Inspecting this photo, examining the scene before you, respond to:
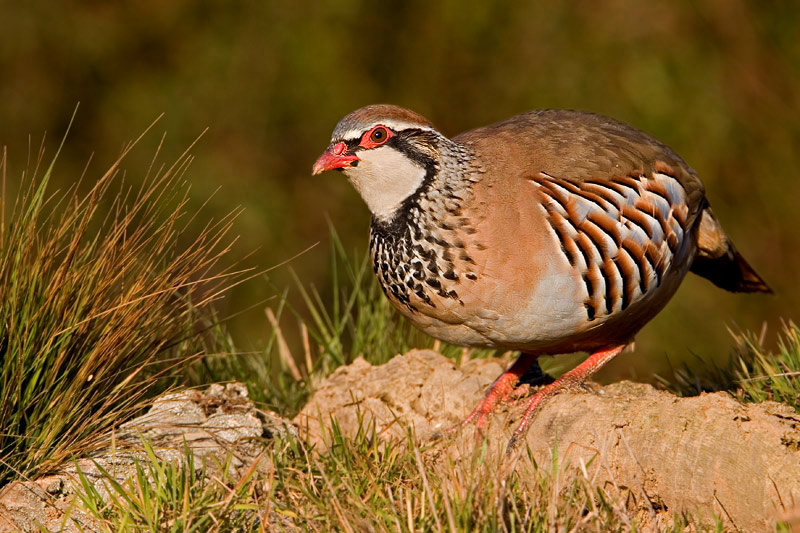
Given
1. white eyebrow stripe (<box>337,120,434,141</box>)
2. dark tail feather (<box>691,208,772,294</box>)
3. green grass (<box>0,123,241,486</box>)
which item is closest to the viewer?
green grass (<box>0,123,241,486</box>)

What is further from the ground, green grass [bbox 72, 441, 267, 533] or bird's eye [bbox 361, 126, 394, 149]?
bird's eye [bbox 361, 126, 394, 149]

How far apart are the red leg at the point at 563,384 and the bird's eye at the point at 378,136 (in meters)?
1.13

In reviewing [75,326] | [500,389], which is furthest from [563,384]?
[75,326]

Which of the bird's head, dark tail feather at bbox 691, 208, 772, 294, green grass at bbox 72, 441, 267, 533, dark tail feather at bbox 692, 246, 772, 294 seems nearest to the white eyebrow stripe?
the bird's head

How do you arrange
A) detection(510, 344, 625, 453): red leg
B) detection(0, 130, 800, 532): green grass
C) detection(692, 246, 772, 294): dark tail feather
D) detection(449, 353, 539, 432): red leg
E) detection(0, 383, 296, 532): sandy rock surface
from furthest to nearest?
detection(692, 246, 772, 294): dark tail feather, detection(449, 353, 539, 432): red leg, detection(510, 344, 625, 453): red leg, detection(0, 383, 296, 532): sandy rock surface, detection(0, 130, 800, 532): green grass

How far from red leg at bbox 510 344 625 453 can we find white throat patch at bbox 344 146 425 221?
89 centimetres

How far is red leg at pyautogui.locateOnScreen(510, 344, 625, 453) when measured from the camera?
12.7ft

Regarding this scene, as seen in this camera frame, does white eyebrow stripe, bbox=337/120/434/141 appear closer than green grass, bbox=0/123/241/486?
No

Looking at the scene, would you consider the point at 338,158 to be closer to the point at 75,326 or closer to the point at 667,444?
the point at 75,326

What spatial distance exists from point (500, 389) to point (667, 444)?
100 centimetres

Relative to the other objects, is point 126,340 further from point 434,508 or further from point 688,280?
point 688,280

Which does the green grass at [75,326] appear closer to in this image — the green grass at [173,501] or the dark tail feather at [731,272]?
the green grass at [173,501]

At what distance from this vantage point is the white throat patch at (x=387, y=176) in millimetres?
4066

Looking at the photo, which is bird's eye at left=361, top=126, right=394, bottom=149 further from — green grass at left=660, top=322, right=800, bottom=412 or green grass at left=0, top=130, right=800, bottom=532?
green grass at left=660, top=322, right=800, bottom=412
